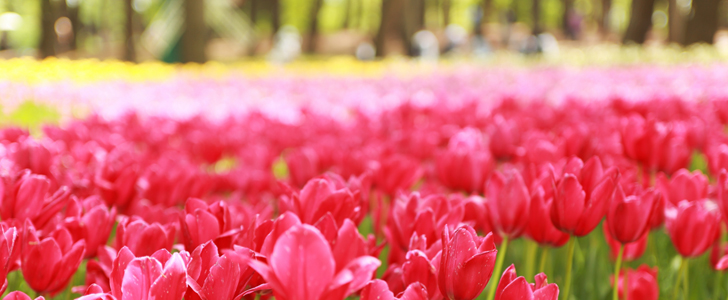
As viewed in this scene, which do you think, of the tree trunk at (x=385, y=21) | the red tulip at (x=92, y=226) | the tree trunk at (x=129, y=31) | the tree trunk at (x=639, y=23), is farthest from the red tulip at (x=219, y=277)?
the tree trunk at (x=639, y=23)

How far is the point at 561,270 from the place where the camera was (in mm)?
2176

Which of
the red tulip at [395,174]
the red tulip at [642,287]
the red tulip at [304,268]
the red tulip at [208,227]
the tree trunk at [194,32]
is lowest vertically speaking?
the tree trunk at [194,32]

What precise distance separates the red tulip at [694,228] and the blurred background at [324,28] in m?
16.1

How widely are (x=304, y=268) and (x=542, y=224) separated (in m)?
0.72

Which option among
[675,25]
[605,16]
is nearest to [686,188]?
[675,25]

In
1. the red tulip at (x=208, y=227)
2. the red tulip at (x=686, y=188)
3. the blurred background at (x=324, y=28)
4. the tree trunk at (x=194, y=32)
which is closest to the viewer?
the red tulip at (x=208, y=227)

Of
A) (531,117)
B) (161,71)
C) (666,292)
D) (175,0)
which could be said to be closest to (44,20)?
(175,0)

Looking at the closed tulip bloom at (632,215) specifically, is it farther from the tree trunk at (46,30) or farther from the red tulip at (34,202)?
the tree trunk at (46,30)

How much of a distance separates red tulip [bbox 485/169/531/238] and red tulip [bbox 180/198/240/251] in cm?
57

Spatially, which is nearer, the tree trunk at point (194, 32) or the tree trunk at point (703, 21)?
the tree trunk at point (194, 32)

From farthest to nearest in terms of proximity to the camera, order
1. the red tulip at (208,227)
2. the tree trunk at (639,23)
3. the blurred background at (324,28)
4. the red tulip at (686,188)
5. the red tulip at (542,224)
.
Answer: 1. the tree trunk at (639,23)
2. the blurred background at (324,28)
3. the red tulip at (686,188)
4. the red tulip at (542,224)
5. the red tulip at (208,227)

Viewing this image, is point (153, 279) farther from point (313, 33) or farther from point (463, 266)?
point (313, 33)

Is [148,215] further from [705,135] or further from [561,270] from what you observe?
[705,135]

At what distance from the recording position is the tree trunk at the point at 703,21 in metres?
19.9
